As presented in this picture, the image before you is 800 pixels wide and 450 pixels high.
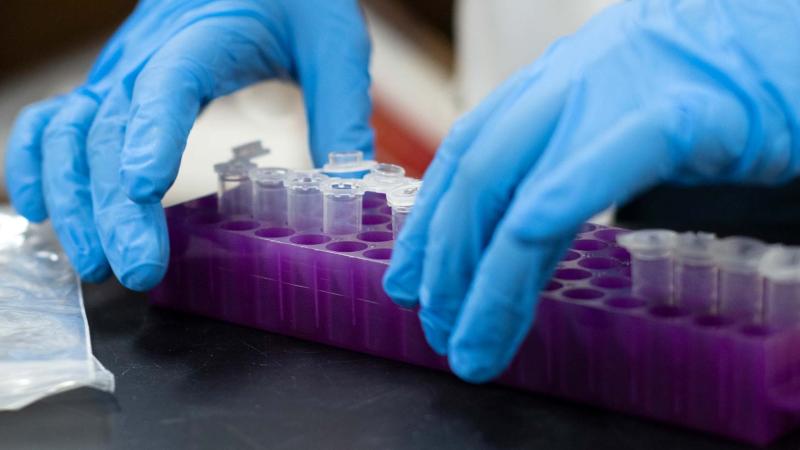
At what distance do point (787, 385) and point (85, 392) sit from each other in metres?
0.71

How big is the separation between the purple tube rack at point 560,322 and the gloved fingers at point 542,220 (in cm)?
9

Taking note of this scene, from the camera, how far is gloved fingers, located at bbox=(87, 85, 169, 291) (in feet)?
3.53

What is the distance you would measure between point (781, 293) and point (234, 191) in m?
0.72

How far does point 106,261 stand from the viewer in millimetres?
1217

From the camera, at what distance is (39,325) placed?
1095mm

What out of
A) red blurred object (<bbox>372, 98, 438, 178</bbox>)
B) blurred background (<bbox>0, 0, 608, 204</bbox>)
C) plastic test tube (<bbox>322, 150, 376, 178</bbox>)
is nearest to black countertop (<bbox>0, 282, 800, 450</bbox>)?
plastic test tube (<bbox>322, 150, 376, 178</bbox>)

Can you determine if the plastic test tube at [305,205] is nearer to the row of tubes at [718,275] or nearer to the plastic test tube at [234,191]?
the plastic test tube at [234,191]

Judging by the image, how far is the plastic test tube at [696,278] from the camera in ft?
2.88

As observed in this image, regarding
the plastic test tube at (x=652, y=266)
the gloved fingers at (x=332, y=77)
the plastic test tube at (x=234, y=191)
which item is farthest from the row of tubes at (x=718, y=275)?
the gloved fingers at (x=332, y=77)

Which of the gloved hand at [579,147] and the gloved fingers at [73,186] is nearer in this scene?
the gloved hand at [579,147]

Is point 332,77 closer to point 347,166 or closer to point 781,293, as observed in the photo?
point 347,166

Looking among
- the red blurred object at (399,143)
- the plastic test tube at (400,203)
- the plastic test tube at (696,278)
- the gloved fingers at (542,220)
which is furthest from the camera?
the red blurred object at (399,143)

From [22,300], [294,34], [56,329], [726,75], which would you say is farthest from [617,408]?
[294,34]

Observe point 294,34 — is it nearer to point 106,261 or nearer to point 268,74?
point 268,74
